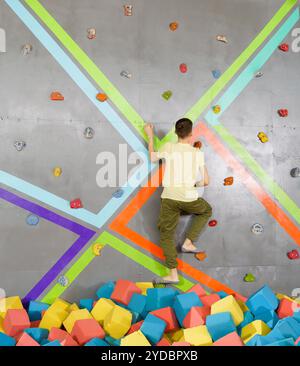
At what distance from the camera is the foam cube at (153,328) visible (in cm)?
271

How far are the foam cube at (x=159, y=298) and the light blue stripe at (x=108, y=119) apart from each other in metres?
0.62

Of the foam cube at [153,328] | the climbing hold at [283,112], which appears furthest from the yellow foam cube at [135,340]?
the climbing hold at [283,112]

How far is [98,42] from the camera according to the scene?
10.9ft

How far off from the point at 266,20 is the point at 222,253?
1875 millimetres

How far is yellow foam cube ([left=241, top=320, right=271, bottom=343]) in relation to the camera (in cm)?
276

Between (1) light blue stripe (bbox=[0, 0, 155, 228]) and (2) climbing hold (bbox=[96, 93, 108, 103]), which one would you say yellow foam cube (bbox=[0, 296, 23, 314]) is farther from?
(2) climbing hold (bbox=[96, 93, 108, 103])

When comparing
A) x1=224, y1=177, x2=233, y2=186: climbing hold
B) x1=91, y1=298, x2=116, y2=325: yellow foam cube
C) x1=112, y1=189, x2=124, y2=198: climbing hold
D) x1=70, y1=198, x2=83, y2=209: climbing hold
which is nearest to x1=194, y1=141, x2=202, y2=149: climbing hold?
x1=224, y1=177, x2=233, y2=186: climbing hold

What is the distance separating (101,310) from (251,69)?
2149mm

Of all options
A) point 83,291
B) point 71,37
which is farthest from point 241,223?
point 71,37

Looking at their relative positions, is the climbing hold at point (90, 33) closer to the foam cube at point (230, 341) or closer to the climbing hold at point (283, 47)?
the climbing hold at point (283, 47)

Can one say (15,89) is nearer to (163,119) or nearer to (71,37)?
(71,37)

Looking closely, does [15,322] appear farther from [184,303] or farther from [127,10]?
[127,10]

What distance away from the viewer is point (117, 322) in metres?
2.83

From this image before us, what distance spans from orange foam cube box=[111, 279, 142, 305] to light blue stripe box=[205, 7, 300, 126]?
1.36 m
